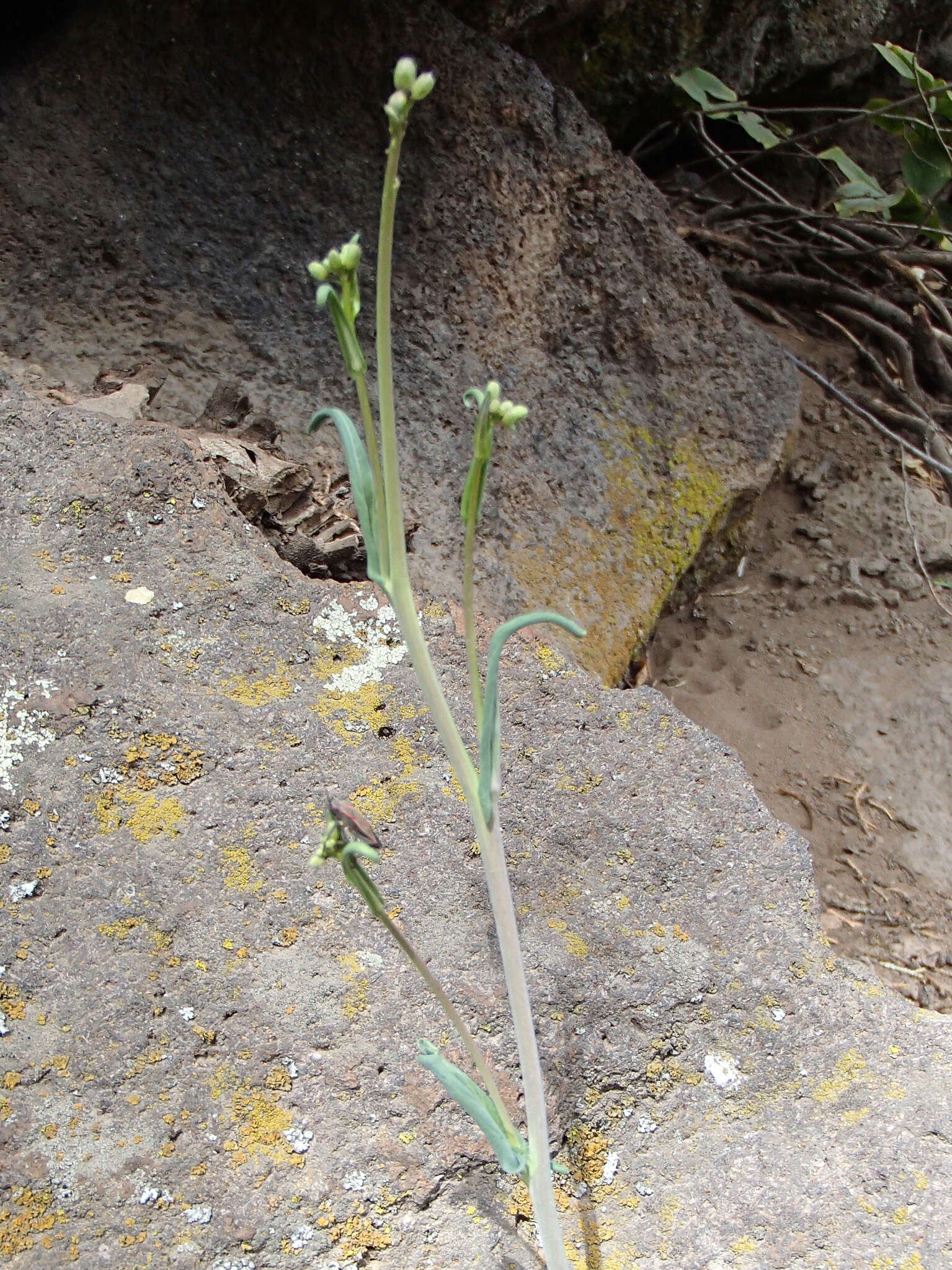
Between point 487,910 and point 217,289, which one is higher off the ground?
point 217,289

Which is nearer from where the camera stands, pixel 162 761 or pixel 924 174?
pixel 162 761

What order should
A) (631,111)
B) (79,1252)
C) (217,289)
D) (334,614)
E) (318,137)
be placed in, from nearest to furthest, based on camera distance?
1. (79,1252)
2. (334,614)
3. (217,289)
4. (318,137)
5. (631,111)

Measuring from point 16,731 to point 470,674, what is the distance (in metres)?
0.63

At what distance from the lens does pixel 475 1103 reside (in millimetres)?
800

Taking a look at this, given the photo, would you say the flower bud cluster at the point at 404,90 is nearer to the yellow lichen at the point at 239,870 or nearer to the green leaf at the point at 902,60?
the yellow lichen at the point at 239,870

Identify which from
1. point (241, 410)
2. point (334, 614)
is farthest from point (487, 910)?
point (241, 410)

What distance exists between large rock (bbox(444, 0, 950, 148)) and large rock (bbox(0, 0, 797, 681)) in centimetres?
22

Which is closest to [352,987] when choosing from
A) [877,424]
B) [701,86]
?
[877,424]

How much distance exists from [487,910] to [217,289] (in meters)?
1.10

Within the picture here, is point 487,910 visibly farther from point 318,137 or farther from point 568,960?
point 318,137

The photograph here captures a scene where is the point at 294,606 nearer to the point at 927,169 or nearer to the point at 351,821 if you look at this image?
the point at 351,821

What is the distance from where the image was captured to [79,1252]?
0.91 meters

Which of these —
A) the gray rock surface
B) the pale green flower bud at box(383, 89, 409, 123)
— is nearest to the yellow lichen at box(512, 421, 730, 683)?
the gray rock surface

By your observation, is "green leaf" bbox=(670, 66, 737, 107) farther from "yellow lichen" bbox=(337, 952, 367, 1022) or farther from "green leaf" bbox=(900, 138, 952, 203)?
"yellow lichen" bbox=(337, 952, 367, 1022)
